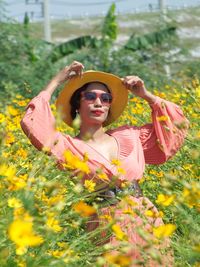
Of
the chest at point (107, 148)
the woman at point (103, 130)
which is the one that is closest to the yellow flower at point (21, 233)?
the woman at point (103, 130)

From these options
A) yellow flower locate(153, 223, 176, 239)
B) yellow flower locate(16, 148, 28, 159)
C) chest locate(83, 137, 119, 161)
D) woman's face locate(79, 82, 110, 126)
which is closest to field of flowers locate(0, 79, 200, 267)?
yellow flower locate(153, 223, 176, 239)

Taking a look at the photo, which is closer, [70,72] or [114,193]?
[114,193]

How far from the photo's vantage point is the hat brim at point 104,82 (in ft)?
13.0

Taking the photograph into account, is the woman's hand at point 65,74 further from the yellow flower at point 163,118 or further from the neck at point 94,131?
the yellow flower at point 163,118

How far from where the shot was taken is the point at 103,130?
3902 millimetres

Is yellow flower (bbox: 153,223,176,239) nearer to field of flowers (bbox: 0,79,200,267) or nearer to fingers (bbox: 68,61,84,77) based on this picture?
field of flowers (bbox: 0,79,200,267)

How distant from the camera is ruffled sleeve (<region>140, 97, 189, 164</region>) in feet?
12.7

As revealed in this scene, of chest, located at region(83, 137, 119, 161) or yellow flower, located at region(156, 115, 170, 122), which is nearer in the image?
chest, located at region(83, 137, 119, 161)

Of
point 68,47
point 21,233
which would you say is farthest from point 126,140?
point 68,47

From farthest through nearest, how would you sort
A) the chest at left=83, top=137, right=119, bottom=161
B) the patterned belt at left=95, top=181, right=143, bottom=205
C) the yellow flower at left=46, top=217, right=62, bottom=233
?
the chest at left=83, top=137, right=119, bottom=161 → the patterned belt at left=95, top=181, right=143, bottom=205 → the yellow flower at left=46, top=217, right=62, bottom=233

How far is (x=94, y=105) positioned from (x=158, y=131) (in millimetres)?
311

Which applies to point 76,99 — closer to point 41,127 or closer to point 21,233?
point 41,127

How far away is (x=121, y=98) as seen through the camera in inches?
161

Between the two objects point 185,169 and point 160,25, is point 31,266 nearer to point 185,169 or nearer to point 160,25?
point 185,169
